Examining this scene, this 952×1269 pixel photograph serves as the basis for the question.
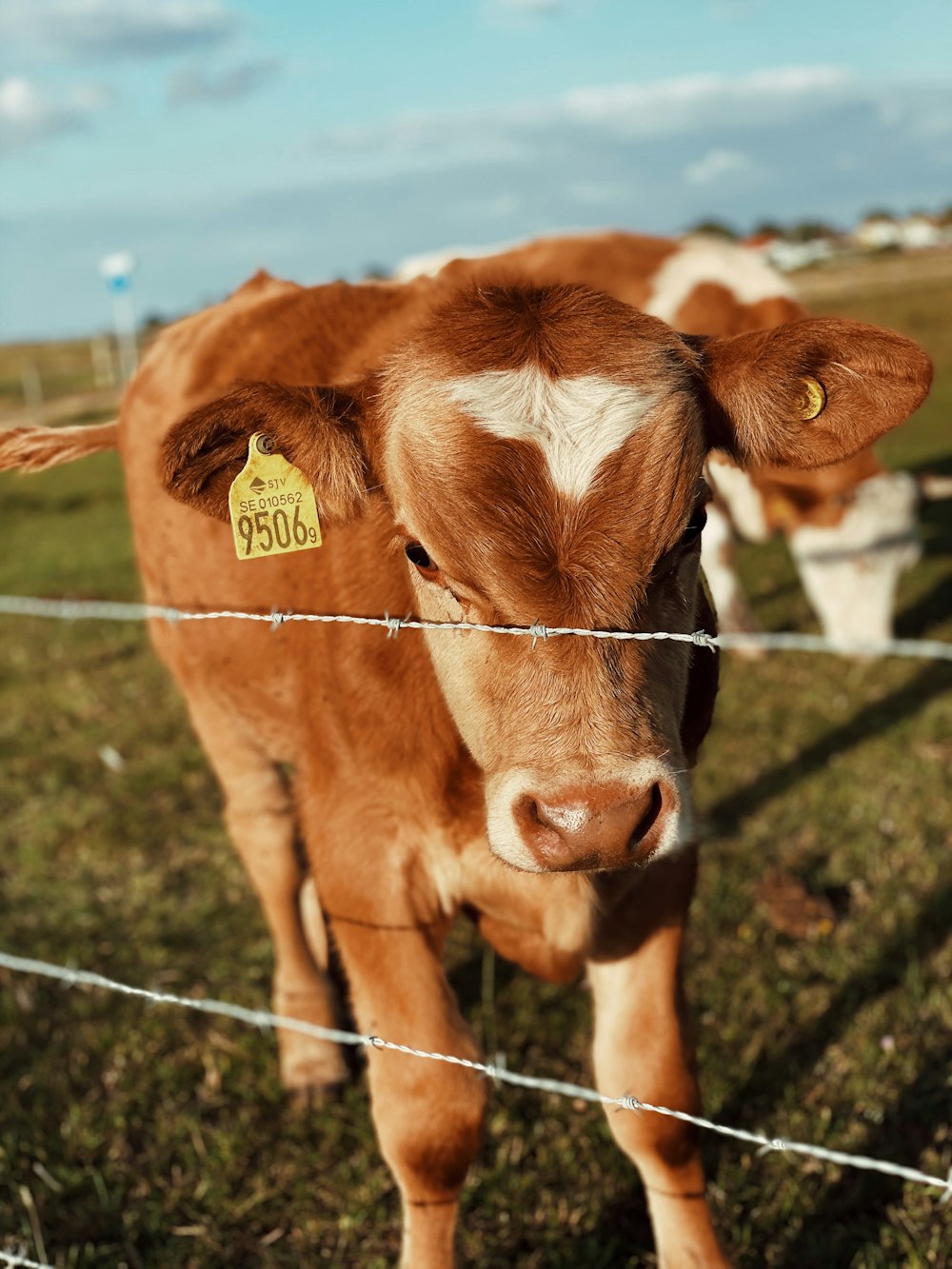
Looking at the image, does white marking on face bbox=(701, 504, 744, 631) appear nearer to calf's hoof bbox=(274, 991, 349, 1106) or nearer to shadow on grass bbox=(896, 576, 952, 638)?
shadow on grass bbox=(896, 576, 952, 638)

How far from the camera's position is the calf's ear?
2.43 m

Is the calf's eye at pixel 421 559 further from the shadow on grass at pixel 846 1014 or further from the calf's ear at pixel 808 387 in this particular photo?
the shadow on grass at pixel 846 1014

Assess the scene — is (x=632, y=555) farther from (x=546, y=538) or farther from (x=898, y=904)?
(x=898, y=904)

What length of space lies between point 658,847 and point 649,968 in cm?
74

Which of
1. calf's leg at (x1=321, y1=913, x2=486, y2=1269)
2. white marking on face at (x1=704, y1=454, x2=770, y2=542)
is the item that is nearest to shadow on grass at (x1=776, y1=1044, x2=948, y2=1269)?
calf's leg at (x1=321, y1=913, x2=486, y2=1269)

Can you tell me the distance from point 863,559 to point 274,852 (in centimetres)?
482

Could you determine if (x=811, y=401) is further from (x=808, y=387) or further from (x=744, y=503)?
(x=744, y=503)

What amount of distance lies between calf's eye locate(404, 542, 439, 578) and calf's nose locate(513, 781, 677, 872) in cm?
51

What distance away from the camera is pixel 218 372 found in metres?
3.67

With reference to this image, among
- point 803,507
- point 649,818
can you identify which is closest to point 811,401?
point 649,818

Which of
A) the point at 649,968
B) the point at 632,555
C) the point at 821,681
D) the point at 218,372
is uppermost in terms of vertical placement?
the point at 218,372

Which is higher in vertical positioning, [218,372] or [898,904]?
[218,372]

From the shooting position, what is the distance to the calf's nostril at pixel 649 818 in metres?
2.08

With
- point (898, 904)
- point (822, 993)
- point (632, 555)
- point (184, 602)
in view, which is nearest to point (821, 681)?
point (898, 904)
